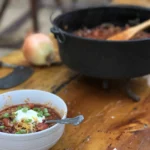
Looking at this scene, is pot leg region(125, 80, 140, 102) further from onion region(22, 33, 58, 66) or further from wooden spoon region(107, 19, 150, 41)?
onion region(22, 33, 58, 66)

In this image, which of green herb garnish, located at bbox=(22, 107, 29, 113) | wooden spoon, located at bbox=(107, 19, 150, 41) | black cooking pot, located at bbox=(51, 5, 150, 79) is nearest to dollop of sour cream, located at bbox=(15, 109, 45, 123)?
green herb garnish, located at bbox=(22, 107, 29, 113)

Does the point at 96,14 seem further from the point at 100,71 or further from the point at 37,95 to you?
the point at 37,95

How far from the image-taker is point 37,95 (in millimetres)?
886

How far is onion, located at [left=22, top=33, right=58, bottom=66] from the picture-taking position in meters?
1.16

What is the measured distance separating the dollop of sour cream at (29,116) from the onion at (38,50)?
390mm

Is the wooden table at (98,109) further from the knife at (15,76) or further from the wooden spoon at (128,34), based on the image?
the wooden spoon at (128,34)

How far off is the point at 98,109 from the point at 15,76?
1.00 ft

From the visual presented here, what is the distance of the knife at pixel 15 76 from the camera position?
3.55 feet

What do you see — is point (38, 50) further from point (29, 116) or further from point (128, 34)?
point (29, 116)

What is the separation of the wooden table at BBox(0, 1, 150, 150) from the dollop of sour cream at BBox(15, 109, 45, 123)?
0.27ft

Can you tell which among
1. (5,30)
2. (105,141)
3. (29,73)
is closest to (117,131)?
(105,141)

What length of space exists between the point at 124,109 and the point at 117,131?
0.36 ft

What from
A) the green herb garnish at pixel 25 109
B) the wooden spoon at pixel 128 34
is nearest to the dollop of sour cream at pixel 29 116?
the green herb garnish at pixel 25 109

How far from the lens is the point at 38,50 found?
→ 1.16 metres
